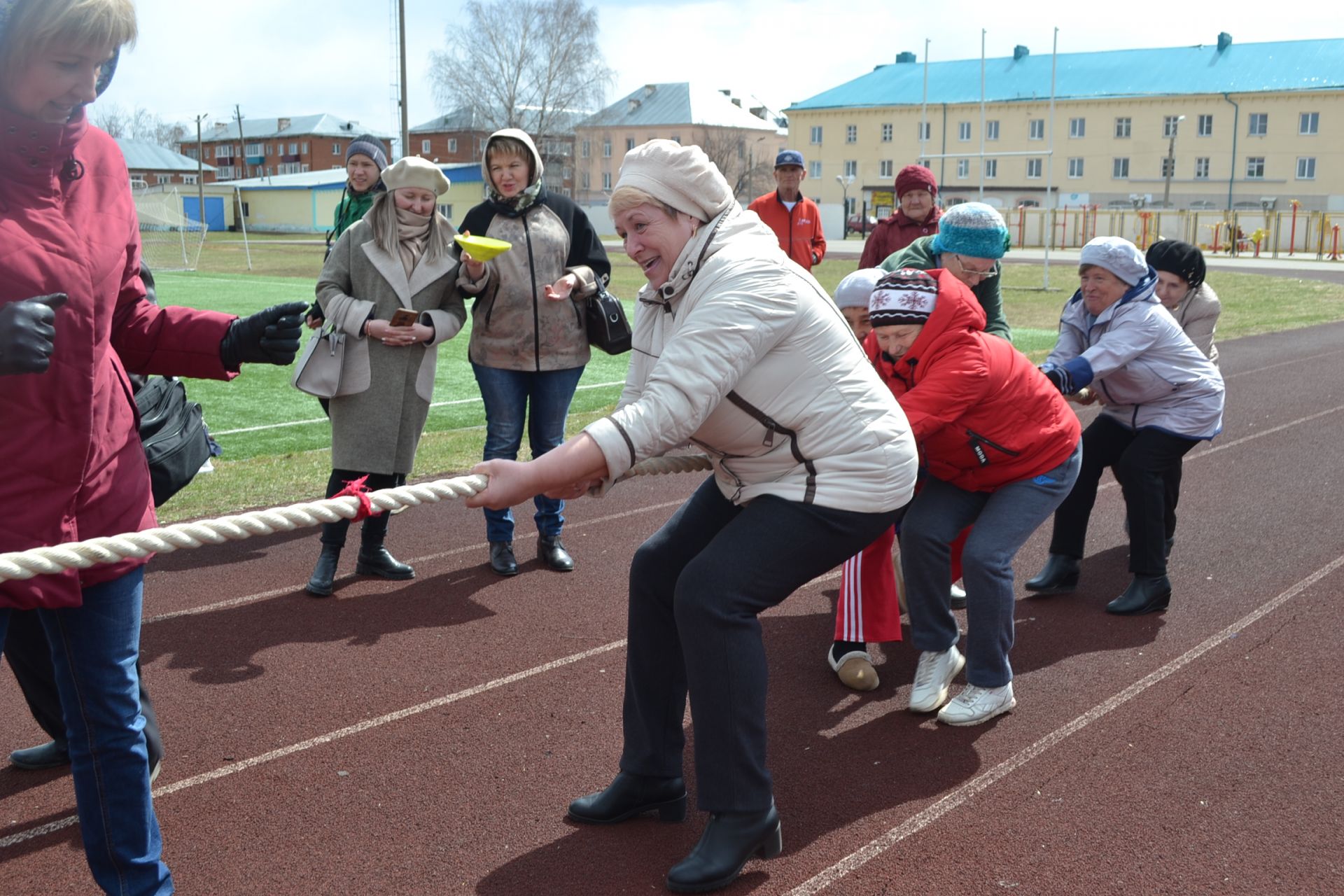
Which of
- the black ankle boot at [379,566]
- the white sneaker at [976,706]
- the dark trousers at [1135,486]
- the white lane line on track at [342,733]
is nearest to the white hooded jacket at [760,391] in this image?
the white sneaker at [976,706]

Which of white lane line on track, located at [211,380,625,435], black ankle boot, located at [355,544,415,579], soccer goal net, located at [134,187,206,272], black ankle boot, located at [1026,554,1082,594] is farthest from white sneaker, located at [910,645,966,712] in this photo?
soccer goal net, located at [134,187,206,272]

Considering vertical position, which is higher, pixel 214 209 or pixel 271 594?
pixel 214 209

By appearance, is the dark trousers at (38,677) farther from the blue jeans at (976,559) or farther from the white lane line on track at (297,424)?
the white lane line on track at (297,424)

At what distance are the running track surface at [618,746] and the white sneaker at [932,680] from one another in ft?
0.27

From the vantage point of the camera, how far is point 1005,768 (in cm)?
411

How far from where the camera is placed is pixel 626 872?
3.44m

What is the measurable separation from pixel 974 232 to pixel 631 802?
310cm

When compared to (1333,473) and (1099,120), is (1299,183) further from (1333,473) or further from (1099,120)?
(1333,473)

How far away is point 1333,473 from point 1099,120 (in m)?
73.4

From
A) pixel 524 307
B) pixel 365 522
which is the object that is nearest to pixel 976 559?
pixel 524 307

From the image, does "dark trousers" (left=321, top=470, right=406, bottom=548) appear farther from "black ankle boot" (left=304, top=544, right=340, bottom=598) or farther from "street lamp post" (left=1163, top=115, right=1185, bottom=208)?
"street lamp post" (left=1163, top=115, right=1185, bottom=208)

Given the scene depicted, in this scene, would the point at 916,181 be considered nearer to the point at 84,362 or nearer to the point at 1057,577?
the point at 1057,577

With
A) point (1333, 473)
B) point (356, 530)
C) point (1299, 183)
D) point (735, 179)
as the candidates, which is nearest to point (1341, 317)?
point (1333, 473)

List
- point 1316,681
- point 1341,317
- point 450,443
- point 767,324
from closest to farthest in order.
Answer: point 767,324 < point 1316,681 < point 450,443 < point 1341,317
